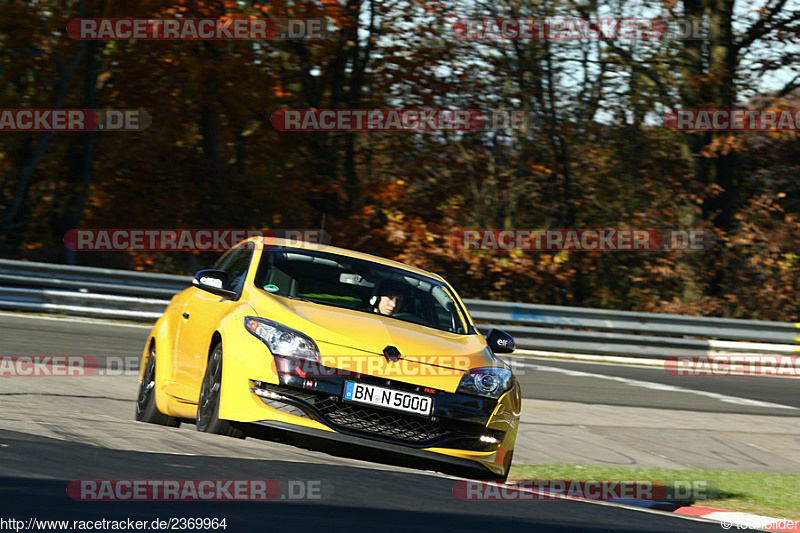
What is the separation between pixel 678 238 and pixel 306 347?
708 inches

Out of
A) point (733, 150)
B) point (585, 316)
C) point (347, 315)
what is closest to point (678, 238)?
point (733, 150)

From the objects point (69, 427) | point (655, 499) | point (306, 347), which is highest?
point (306, 347)

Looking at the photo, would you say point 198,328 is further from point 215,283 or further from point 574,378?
point 574,378

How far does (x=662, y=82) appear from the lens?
23656mm

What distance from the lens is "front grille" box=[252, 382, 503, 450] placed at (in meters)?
7.06

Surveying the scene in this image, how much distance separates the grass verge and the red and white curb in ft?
1.25

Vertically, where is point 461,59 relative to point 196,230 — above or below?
above

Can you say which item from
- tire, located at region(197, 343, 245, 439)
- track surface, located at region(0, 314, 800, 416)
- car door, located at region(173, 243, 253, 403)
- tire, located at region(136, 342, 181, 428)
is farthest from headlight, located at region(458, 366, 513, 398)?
track surface, located at region(0, 314, 800, 416)

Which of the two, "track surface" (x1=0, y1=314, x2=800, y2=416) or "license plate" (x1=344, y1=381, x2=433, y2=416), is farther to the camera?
"track surface" (x1=0, y1=314, x2=800, y2=416)

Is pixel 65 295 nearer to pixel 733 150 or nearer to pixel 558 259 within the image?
pixel 558 259

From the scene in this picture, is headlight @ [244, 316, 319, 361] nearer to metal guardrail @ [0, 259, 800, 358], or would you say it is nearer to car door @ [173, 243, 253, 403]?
car door @ [173, 243, 253, 403]

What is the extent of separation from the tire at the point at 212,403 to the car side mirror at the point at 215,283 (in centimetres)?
43

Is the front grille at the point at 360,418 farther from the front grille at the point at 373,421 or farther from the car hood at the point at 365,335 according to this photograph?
the car hood at the point at 365,335

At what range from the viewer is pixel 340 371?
705cm
